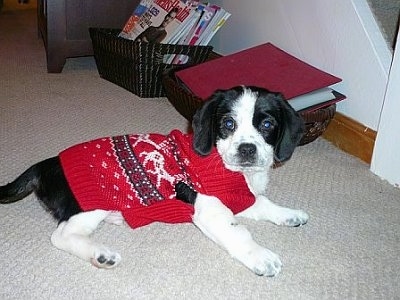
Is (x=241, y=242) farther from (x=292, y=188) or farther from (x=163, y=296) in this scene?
(x=292, y=188)

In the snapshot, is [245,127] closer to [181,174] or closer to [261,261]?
[181,174]

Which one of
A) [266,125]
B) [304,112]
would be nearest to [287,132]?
[266,125]

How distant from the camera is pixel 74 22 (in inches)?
99.7

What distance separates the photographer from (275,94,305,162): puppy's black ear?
1274 millimetres

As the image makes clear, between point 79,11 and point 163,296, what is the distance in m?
1.79

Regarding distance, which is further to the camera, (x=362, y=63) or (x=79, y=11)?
(x=79, y=11)

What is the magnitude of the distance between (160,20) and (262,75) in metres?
0.68

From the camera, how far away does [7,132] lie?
1851mm

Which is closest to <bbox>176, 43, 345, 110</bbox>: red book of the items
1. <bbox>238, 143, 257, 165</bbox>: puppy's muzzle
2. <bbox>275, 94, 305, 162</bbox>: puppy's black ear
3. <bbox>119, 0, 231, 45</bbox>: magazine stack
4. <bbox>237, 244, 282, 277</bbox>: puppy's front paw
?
<bbox>119, 0, 231, 45</bbox>: magazine stack

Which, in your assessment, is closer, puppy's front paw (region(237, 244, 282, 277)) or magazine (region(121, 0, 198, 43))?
puppy's front paw (region(237, 244, 282, 277))

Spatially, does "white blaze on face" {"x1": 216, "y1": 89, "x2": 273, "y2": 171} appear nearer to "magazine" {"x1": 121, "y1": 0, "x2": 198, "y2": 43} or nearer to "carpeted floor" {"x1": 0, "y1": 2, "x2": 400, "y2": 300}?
"carpeted floor" {"x1": 0, "y1": 2, "x2": 400, "y2": 300}

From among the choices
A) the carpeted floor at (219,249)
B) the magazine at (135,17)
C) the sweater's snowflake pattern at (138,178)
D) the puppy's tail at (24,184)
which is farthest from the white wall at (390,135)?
the magazine at (135,17)

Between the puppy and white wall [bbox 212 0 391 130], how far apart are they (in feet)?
1.90

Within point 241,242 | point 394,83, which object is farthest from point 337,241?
point 394,83
